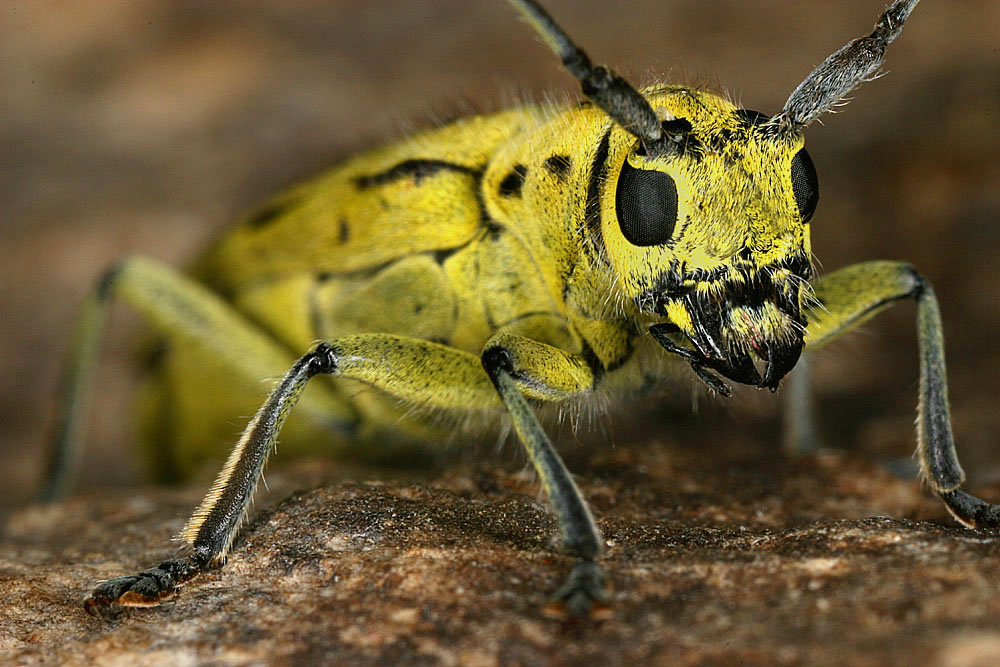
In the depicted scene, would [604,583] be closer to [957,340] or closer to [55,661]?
[55,661]

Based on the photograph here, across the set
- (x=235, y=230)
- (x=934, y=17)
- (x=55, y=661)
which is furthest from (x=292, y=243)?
(x=934, y=17)

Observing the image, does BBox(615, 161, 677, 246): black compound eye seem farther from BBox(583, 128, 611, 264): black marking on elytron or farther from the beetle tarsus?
the beetle tarsus

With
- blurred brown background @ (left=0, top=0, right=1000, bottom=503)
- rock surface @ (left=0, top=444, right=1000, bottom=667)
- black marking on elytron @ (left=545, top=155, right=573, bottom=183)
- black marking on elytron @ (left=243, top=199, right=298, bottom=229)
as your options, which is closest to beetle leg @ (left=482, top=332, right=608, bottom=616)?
rock surface @ (left=0, top=444, right=1000, bottom=667)

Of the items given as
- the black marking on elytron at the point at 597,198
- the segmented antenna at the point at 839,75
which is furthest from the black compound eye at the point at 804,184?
the black marking on elytron at the point at 597,198

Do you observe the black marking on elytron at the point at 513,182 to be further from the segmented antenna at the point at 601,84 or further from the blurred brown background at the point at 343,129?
the blurred brown background at the point at 343,129

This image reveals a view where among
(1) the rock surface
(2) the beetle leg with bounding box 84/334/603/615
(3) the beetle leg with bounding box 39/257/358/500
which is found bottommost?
(1) the rock surface

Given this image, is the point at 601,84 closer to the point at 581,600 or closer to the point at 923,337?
the point at 581,600
